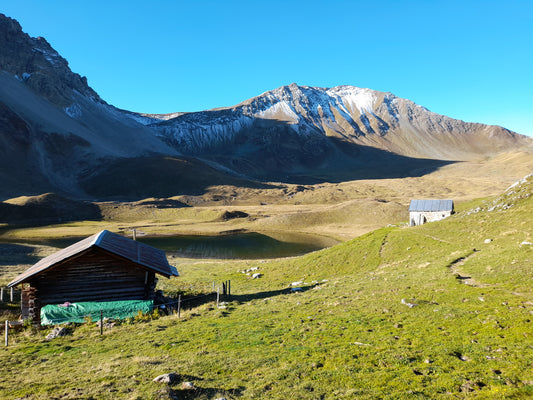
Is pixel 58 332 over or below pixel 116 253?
below

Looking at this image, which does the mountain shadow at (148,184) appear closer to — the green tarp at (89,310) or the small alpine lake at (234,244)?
the small alpine lake at (234,244)

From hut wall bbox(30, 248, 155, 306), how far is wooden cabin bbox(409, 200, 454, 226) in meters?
49.8

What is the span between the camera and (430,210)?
58.2 m

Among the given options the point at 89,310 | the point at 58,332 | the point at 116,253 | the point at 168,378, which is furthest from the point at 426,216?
the point at 168,378

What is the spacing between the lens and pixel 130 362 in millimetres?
13633

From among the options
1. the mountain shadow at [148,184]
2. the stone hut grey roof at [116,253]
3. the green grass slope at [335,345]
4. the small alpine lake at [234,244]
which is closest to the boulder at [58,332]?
the green grass slope at [335,345]

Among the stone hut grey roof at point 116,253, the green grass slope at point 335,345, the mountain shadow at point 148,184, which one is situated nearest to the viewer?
the green grass slope at point 335,345

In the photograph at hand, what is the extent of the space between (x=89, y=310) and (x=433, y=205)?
5582cm

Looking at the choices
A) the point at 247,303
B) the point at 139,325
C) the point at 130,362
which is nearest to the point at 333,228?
the point at 247,303

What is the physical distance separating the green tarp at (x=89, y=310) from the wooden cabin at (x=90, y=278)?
3.65ft

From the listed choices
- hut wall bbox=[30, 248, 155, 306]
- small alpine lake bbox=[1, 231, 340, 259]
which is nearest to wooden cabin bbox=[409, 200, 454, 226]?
small alpine lake bbox=[1, 231, 340, 259]

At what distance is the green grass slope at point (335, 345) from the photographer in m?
10.2

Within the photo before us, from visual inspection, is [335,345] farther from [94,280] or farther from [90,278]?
[90,278]

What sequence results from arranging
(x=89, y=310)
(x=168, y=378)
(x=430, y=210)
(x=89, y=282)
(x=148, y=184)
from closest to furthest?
1. (x=168, y=378)
2. (x=89, y=310)
3. (x=89, y=282)
4. (x=430, y=210)
5. (x=148, y=184)
